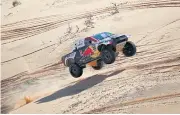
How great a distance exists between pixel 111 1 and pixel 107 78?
540 centimetres

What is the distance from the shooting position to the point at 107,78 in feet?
58.0

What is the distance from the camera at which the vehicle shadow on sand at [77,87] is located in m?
17.0

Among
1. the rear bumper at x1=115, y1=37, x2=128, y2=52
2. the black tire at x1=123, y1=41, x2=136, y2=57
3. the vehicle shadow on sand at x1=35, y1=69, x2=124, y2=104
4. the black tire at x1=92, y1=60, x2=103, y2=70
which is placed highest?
the rear bumper at x1=115, y1=37, x2=128, y2=52

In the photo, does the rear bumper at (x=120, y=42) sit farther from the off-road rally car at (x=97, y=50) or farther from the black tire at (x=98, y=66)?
the black tire at (x=98, y=66)

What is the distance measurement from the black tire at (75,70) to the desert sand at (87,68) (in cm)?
66

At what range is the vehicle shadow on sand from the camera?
1697 cm

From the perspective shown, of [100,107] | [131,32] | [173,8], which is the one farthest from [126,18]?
[100,107]

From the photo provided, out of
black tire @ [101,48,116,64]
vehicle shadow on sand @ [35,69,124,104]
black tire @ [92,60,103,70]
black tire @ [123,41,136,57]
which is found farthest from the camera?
black tire @ [92,60,103,70]

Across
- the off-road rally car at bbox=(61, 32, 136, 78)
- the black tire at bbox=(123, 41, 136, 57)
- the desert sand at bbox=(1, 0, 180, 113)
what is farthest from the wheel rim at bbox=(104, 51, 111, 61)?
the desert sand at bbox=(1, 0, 180, 113)

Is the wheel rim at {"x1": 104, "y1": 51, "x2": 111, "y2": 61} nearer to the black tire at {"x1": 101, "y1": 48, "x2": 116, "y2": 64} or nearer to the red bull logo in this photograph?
the black tire at {"x1": 101, "y1": 48, "x2": 116, "y2": 64}

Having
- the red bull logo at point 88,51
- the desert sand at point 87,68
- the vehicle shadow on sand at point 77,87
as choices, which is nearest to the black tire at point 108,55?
the red bull logo at point 88,51

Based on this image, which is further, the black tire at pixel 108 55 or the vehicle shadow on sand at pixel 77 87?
the vehicle shadow on sand at pixel 77 87

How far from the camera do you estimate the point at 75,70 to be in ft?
54.9

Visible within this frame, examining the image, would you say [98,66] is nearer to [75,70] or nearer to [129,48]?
[75,70]
